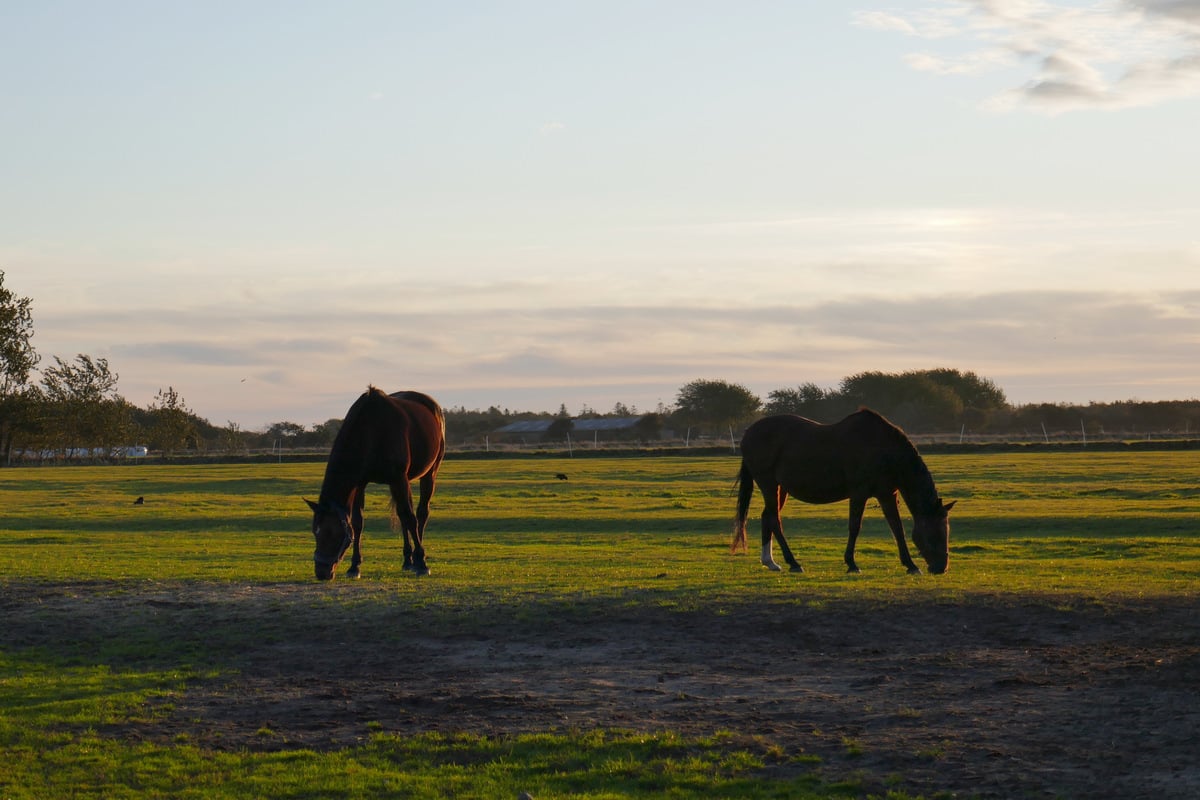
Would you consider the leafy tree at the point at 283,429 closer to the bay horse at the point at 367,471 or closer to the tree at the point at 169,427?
the tree at the point at 169,427

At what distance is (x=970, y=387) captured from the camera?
148500 millimetres

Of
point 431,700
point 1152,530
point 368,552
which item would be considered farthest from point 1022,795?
point 1152,530

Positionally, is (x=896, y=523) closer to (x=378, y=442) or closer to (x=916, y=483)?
(x=916, y=483)

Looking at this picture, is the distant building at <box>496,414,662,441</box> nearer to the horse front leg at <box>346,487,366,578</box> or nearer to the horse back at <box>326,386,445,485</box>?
the horse back at <box>326,386,445,485</box>

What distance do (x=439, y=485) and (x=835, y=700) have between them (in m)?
42.3

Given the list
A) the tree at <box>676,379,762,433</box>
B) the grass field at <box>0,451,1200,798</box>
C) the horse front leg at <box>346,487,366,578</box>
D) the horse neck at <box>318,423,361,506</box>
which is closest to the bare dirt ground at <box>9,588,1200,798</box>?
the grass field at <box>0,451,1200,798</box>

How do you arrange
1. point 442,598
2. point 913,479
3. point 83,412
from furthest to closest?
1. point 83,412
2. point 913,479
3. point 442,598

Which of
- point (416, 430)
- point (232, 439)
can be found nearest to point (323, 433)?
point (232, 439)

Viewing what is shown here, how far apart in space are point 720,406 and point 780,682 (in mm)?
133593

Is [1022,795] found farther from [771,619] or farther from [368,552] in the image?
[368,552]

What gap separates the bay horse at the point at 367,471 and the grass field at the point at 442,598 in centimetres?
61

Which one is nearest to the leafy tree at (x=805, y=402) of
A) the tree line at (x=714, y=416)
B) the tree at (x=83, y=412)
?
the tree line at (x=714, y=416)

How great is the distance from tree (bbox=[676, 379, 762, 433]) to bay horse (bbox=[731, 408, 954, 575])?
125m

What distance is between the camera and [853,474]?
1812 centimetres
